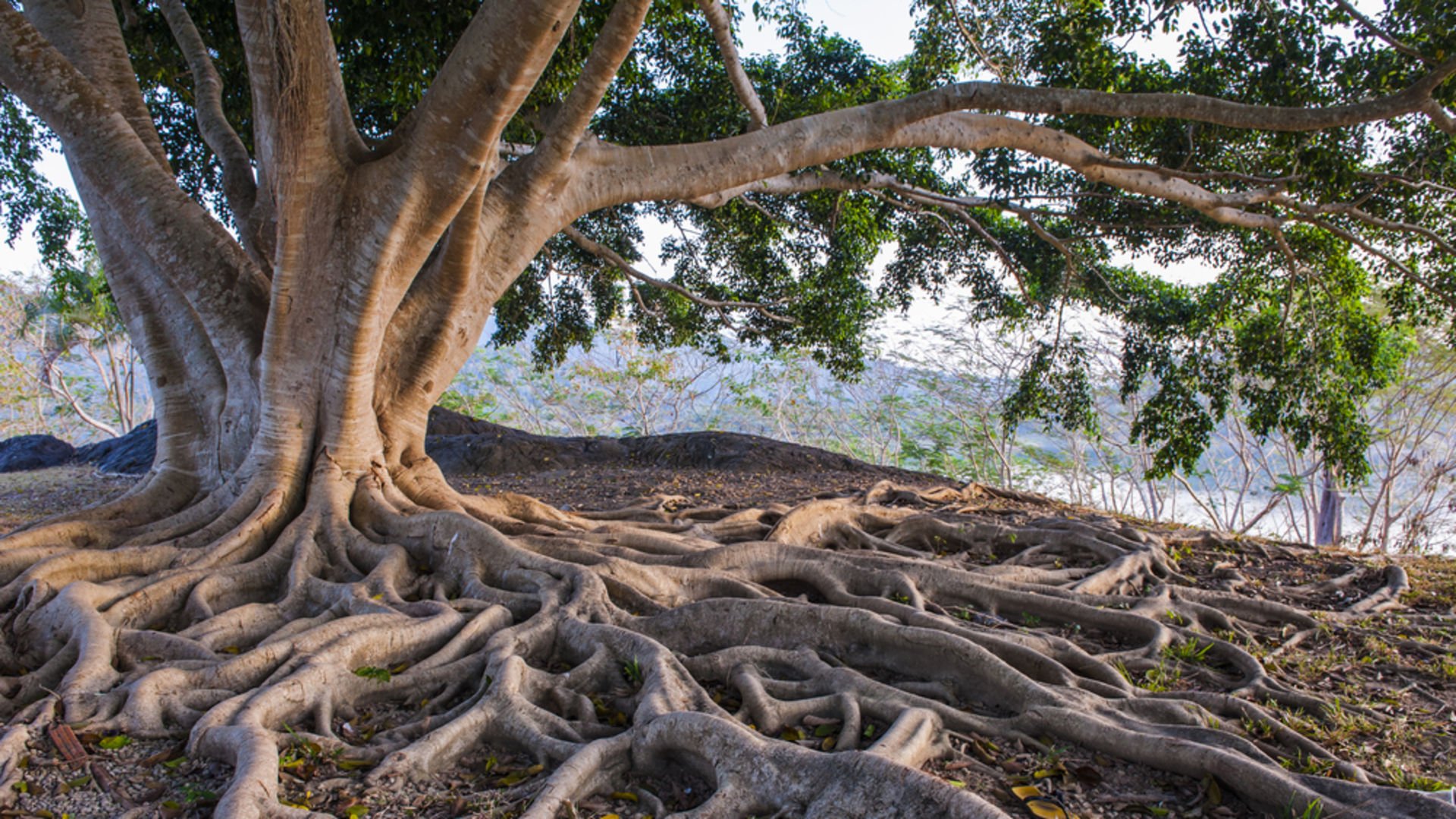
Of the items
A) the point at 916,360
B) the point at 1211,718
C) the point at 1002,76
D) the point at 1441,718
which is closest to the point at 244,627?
the point at 1211,718

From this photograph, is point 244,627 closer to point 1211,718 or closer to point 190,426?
point 190,426

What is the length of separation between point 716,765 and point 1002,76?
7.27m

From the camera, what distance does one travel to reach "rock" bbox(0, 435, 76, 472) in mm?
11852

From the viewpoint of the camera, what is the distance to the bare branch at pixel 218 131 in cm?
577

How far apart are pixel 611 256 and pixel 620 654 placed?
6938 mm

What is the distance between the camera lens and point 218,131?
5863mm

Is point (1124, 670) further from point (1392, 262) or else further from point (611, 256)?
point (611, 256)

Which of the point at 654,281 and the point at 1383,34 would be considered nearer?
the point at 1383,34

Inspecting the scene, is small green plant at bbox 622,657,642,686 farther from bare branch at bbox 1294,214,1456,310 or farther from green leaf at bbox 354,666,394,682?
bare branch at bbox 1294,214,1456,310

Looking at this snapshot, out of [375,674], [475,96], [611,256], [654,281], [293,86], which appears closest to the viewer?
[375,674]

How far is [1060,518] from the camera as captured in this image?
6707 millimetres

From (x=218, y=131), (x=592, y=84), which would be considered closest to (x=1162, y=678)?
(x=592, y=84)

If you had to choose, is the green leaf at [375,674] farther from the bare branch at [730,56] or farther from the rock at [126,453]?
the rock at [126,453]

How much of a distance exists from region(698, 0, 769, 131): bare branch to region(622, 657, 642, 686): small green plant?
450 centimetres
